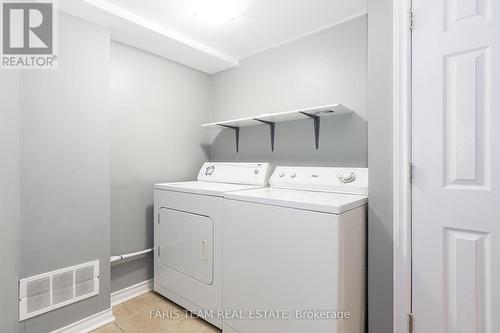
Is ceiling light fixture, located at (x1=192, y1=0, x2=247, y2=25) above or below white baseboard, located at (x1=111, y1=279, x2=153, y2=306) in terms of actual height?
above

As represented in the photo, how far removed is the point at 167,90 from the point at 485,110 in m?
2.41

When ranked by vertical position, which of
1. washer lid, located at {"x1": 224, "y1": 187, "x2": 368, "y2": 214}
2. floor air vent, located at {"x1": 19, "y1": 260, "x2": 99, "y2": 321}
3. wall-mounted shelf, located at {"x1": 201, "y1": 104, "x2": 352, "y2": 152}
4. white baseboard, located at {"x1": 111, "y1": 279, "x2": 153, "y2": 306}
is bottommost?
white baseboard, located at {"x1": 111, "y1": 279, "x2": 153, "y2": 306}

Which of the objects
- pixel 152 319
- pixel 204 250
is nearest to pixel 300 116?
pixel 204 250

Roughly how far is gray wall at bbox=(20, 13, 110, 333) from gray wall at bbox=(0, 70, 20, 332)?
33mm

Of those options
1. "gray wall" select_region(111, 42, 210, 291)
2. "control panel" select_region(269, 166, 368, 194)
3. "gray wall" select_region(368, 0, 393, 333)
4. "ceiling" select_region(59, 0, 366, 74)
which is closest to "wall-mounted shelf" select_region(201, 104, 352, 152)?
"control panel" select_region(269, 166, 368, 194)

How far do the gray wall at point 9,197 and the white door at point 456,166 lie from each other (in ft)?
7.38

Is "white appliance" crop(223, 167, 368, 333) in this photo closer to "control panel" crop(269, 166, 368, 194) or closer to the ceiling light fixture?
"control panel" crop(269, 166, 368, 194)

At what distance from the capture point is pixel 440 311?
3.81ft

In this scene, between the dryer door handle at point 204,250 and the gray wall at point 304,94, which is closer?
the dryer door handle at point 204,250

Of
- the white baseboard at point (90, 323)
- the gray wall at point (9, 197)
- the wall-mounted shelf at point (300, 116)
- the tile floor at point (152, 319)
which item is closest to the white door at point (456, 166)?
the wall-mounted shelf at point (300, 116)

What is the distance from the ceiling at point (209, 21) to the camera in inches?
67.7

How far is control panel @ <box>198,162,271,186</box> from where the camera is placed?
2168mm

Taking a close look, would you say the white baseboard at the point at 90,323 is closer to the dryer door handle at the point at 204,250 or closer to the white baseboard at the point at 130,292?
the white baseboard at the point at 130,292

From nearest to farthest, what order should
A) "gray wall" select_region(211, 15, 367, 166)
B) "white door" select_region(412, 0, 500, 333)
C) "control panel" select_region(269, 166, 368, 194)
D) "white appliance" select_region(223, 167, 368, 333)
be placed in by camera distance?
1. "white door" select_region(412, 0, 500, 333)
2. "white appliance" select_region(223, 167, 368, 333)
3. "control panel" select_region(269, 166, 368, 194)
4. "gray wall" select_region(211, 15, 367, 166)
